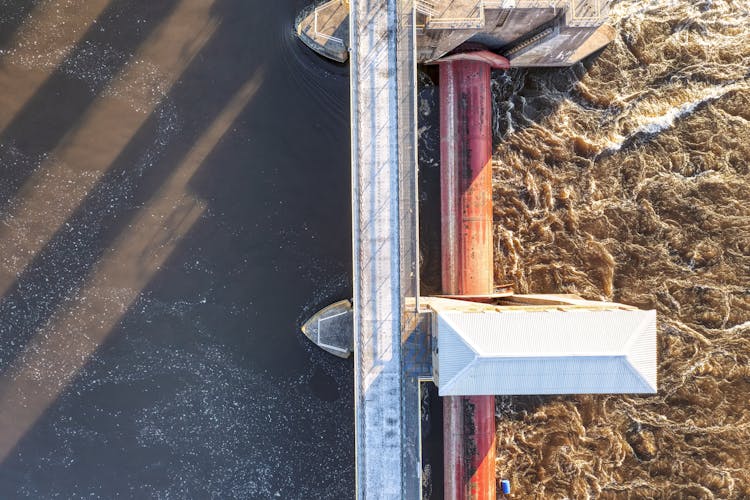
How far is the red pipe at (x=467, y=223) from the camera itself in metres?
19.9

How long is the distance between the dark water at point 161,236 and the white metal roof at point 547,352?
7.35 meters

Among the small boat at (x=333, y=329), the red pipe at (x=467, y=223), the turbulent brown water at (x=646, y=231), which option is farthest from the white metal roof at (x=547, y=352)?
the small boat at (x=333, y=329)

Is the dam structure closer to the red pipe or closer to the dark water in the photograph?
the red pipe

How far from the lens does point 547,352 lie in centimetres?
1525

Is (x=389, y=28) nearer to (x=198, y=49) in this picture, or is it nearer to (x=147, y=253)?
(x=198, y=49)

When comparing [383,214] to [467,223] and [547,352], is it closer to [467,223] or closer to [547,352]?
[467,223]

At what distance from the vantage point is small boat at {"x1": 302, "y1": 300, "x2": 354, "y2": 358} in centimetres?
2031

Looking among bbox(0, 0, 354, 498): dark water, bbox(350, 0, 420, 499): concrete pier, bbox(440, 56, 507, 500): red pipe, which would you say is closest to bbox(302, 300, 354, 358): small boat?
bbox(0, 0, 354, 498): dark water

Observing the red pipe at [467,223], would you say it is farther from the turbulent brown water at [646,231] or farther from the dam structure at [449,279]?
the turbulent brown water at [646,231]

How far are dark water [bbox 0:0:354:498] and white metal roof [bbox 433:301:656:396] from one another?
7347mm

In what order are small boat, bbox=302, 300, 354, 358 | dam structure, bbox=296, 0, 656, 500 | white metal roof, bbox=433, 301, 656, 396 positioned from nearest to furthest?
white metal roof, bbox=433, 301, 656, 396, dam structure, bbox=296, 0, 656, 500, small boat, bbox=302, 300, 354, 358

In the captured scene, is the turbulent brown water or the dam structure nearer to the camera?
the dam structure

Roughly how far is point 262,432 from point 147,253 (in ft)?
34.5

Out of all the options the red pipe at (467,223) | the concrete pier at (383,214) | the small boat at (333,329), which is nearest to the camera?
the concrete pier at (383,214)
